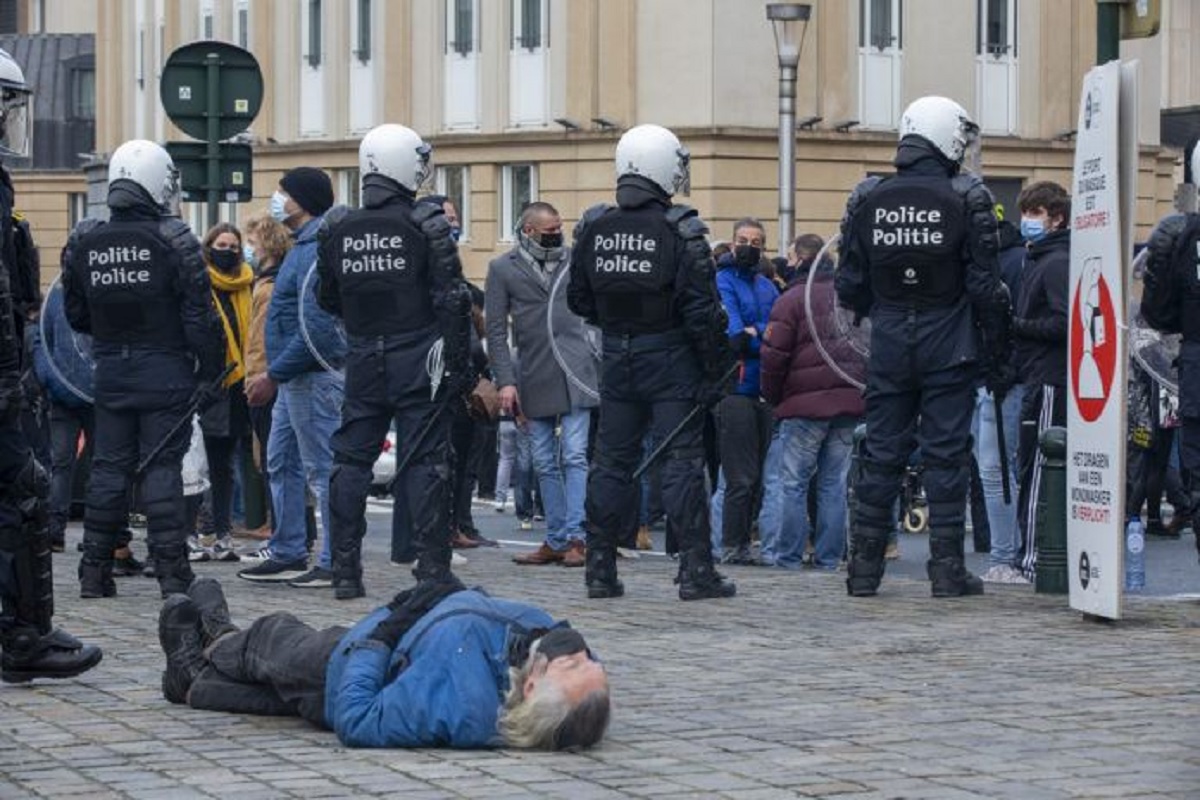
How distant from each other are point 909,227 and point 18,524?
4459 mm

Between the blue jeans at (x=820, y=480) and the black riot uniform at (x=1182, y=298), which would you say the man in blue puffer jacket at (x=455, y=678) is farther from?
the blue jeans at (x=820, y=480)

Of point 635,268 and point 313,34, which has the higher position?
point 313,34

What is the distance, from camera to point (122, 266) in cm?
1305

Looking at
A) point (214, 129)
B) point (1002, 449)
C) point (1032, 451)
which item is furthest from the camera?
point (214, 129)

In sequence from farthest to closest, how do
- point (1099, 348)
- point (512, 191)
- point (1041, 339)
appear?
point (512, 191)
point (1041, 339)
point (1099, 348)

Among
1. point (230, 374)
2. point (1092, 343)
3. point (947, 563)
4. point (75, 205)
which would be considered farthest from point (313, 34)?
point (1092, 343)

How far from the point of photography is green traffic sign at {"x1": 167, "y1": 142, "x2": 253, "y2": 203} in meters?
18.3

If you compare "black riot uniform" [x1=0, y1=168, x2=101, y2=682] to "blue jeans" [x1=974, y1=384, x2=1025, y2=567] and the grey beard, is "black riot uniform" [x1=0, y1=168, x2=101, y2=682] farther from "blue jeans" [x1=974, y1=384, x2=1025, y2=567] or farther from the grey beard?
the grey beard

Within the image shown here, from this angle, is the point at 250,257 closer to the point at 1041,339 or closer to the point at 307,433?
the point at 307,433

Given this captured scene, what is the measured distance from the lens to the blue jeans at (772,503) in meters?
15.8

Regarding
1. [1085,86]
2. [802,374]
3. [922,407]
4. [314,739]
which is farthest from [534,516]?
[314,739]

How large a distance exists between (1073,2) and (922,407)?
35502mm

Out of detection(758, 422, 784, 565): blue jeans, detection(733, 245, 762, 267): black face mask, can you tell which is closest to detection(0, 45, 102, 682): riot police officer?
detection(758, 422, 784, 565): blue jeans

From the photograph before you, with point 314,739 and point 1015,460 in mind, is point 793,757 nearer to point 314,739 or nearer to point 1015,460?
point 314,739
